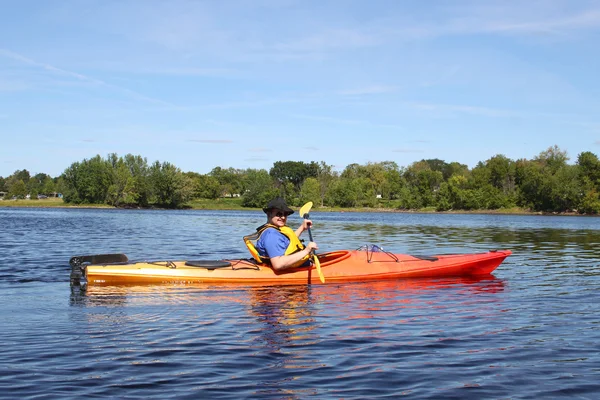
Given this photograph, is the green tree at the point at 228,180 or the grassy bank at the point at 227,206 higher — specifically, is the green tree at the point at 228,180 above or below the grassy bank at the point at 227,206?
above

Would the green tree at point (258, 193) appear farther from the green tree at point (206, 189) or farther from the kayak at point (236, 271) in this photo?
the kayak at point (236, 271)

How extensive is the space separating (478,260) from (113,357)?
8.25 meters

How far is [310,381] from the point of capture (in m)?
5.26

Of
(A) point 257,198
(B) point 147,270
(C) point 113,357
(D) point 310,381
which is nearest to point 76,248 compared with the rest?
(B) point 147,270

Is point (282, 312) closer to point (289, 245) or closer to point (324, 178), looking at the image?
point (289, 245)

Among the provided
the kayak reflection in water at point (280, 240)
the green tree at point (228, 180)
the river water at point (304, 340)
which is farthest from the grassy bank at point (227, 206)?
the kayak reflection in water at point (280, 240)

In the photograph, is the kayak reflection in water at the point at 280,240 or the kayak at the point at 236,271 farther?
the kayak at the point at 236,271

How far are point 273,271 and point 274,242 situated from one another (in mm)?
676

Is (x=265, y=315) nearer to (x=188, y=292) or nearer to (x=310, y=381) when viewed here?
(x=188, y=292)

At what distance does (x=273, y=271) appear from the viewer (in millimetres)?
10336

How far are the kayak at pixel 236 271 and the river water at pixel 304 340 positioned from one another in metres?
0.22

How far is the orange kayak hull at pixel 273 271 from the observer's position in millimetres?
10266

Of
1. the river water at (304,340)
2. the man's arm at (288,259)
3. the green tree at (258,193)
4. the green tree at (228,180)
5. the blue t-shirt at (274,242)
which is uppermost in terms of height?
the green tree at (228,180)

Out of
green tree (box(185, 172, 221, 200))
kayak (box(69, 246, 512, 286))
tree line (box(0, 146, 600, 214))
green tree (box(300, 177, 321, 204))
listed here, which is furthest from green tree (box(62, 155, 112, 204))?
kayak (box(69, 246, 512, 286))
